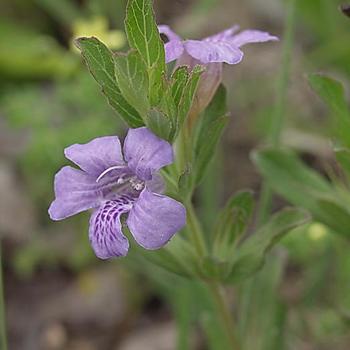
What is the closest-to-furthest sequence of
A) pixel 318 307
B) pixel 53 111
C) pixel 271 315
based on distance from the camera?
pixel 271 315
pixel 318 307
pixel 53 111

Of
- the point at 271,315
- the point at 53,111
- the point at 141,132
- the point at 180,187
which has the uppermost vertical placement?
the point at 141,132

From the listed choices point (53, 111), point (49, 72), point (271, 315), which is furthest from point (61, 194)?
point (49, 72)

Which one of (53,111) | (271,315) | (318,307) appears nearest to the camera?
(271,315)

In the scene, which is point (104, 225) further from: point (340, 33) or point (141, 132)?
point (340, 33)

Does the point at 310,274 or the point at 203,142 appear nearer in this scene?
the point at 203,142

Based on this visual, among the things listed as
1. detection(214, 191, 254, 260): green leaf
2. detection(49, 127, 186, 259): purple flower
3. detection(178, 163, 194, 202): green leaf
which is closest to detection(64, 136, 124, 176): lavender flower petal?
detection(49, 127, 186, 259): purple flower
